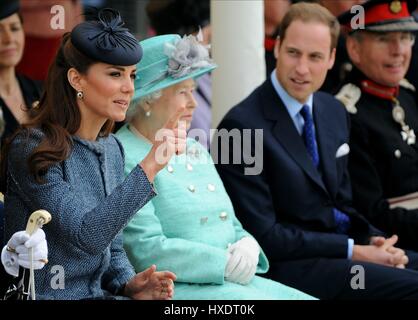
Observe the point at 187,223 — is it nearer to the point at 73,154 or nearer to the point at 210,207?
the point at 210,207

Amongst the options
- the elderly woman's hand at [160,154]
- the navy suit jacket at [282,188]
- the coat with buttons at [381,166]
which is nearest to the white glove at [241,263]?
the navy suit jacket at [282,188]

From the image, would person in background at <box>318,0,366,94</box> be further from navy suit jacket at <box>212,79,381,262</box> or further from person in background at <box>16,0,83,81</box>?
A: person in background at <box>16,0,83,81</box>

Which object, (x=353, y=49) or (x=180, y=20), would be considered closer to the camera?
(x=353, y=49)

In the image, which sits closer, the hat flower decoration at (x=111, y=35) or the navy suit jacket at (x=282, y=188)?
the hat flower decoration at (x=111, y=35)

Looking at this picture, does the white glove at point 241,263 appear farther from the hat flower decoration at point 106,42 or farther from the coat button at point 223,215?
the hat flower decoration at point 106,42

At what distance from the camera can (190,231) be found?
476cm

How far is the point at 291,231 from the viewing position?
523 cm

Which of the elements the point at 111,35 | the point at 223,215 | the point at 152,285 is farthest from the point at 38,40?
the point at 152,285

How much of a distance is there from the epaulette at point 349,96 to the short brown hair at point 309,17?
489 millimetres

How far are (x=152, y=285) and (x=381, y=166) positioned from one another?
2.17 meters

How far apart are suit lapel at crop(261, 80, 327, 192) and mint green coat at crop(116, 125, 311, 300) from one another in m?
0.47

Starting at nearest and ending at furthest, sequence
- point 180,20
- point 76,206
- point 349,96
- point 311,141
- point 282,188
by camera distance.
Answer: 1. point 76,206
2. point 282,188
3. point 311,141
4. point 349,96
5. point 180,20

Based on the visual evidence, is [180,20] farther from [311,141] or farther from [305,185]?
[305,185]

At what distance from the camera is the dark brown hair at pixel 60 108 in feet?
13.2
